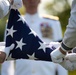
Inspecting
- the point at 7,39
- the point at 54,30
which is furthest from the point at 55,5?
the point at 7,39

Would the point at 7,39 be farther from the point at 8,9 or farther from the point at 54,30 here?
the point at 54,30

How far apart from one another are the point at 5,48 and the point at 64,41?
45cm

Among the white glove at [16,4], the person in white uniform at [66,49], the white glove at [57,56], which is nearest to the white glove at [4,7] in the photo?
the person in white uniform at [66,49]

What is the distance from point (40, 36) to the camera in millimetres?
4879

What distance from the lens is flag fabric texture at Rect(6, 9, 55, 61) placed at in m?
3.74

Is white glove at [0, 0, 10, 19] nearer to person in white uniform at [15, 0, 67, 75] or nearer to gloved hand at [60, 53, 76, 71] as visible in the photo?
gloved hand at [60, 53, 76, 71]

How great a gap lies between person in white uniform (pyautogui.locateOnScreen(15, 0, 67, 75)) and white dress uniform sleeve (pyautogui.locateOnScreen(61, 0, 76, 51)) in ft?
3.50

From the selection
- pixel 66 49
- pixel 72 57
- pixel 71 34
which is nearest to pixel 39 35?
pixel 72 57

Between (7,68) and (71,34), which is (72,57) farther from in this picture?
(7,68)

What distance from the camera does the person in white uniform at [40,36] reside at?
4.58m

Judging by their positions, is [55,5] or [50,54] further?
[55,5]

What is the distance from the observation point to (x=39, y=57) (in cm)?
377

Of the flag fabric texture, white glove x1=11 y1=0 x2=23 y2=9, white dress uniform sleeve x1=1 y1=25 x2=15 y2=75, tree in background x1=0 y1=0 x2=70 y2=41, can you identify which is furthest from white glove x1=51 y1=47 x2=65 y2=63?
tree in background x1=0 y1=0 x2=70 y2=41

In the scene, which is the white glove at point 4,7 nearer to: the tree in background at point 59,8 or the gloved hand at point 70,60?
the gloved hand at point 70,60
